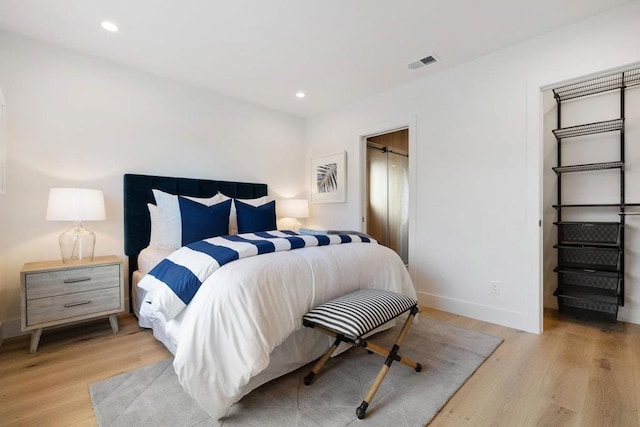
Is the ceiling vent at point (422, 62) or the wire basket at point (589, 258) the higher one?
the ceiling vent at point (422, 62)

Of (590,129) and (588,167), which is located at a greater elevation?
(590,129)

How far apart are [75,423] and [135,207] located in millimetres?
1904

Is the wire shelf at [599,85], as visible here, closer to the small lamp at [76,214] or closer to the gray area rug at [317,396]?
the gray area rug at [317,396]

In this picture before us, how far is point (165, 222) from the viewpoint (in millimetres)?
2746

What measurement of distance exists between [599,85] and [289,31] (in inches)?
108

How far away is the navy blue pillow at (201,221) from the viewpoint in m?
2.60

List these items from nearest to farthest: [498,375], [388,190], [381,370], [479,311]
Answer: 1. [381,370]
2. [498,375]
3. [479,311]
4. [388,190]

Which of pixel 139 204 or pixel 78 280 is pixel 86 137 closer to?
pixel 139 204

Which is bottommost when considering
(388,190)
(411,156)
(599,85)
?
(388,190)

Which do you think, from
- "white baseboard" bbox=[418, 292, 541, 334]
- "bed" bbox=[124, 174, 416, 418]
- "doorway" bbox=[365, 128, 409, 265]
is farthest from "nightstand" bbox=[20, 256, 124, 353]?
"doorway" bbox=[365, 128, 409, 265]

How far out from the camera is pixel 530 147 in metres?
2.50

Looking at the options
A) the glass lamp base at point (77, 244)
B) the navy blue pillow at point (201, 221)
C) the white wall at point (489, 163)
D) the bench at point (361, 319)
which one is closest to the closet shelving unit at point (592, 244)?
the white wall at point (489, 163)

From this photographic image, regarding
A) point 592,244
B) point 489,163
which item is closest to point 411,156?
point 489,163

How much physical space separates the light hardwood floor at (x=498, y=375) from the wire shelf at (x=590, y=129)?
5.62ft
